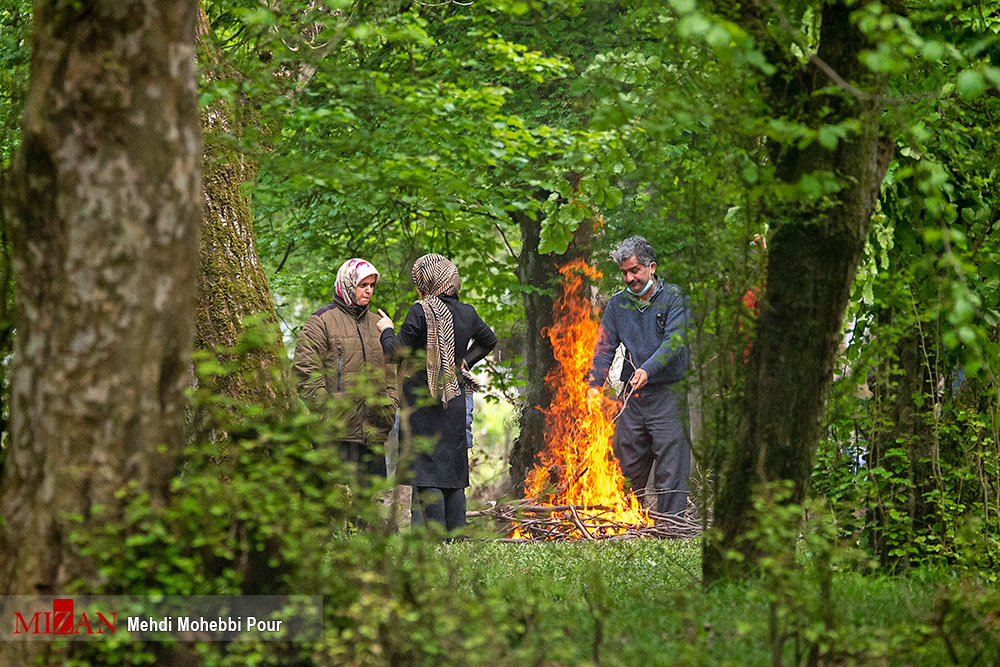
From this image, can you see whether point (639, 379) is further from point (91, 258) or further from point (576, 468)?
point (91, 258)

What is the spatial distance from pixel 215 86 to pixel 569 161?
3.21 m

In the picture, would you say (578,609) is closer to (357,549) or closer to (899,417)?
(357,549)

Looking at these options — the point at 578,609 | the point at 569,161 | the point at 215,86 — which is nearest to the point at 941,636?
the point at 578,609

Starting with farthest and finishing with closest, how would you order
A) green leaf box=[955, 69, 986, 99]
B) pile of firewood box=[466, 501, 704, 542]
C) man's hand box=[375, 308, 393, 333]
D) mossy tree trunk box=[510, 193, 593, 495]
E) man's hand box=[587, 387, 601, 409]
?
mossy tree trunk box=[510, 193, 593, 495] → man's hand box=[587, 387, 601, 409] → pile of firewood box=[466, 501, 704, 542] → man's hand box=[375, 308, 393, 333] → green leaf box=[955, 69, 986, 99]

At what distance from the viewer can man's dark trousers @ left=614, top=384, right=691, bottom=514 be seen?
9.77 meters

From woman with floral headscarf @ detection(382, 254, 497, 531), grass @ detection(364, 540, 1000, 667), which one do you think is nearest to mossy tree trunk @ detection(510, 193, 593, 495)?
woman with floral headscarf @ detection(382, 254, 497, 531)

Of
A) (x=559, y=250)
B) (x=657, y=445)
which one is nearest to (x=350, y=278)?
(x=559, y=250)

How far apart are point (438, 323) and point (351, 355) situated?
0.74 metres

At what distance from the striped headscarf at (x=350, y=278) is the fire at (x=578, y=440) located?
2389mm

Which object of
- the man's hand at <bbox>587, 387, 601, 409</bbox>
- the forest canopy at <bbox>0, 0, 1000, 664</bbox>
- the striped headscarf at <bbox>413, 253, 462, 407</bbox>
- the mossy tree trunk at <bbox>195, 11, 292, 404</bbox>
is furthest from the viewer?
the man's hand at <bbox>587, 387, 601, 409</bbox>

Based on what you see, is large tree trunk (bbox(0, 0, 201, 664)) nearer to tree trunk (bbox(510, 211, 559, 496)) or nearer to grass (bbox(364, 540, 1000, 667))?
grass (bbox(364, 540, 1000, 667))

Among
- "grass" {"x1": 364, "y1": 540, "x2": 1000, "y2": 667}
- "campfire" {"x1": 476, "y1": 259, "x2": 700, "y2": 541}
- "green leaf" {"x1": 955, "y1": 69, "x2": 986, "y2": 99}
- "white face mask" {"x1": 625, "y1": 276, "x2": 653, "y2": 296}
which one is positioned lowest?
"grass" {"x1": 364, "y1": 540, "x2": 1000, "y2": 667}

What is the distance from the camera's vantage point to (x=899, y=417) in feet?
21.4

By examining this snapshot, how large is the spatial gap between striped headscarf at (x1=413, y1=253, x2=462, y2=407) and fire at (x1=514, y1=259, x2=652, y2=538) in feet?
4.53
